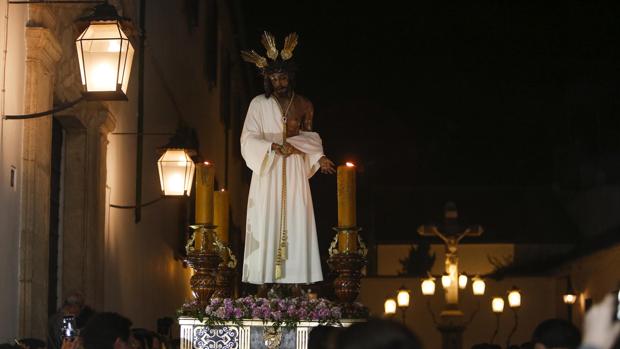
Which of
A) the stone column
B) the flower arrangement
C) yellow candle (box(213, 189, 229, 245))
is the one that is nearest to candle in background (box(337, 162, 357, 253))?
the flower arrangement

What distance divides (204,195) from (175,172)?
17.4 feet

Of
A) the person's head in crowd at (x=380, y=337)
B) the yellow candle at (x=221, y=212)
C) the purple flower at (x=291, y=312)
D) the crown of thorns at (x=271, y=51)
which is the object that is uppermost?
the crown of thorns at (x=271, y=51)

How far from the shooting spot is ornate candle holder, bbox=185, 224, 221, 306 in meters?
9.67

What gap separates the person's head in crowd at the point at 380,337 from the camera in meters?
3.70

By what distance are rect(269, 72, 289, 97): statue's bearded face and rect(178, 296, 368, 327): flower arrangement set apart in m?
1.62

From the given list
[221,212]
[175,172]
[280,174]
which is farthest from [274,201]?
[175,172]

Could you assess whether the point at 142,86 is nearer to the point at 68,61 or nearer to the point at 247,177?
the point at 68,61

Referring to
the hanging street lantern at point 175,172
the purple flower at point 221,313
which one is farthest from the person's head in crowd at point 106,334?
the hanging street lantern at point 175,172

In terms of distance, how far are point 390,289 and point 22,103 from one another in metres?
31.0

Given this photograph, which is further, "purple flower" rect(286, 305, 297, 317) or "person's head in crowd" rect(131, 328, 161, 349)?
"person's head in crowd" rect(131, 328, 161, 349)

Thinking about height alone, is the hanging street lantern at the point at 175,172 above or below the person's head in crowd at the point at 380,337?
above

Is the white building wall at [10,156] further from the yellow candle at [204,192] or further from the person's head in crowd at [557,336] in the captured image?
the person's head in crowd at [557,336]

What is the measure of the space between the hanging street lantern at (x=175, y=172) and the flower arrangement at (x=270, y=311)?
5.22 metres

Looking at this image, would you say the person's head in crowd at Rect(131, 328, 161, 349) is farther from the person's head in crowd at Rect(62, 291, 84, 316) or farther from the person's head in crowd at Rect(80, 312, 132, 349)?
the person's head in crowd at Rect(80, 312, 132, 349)
